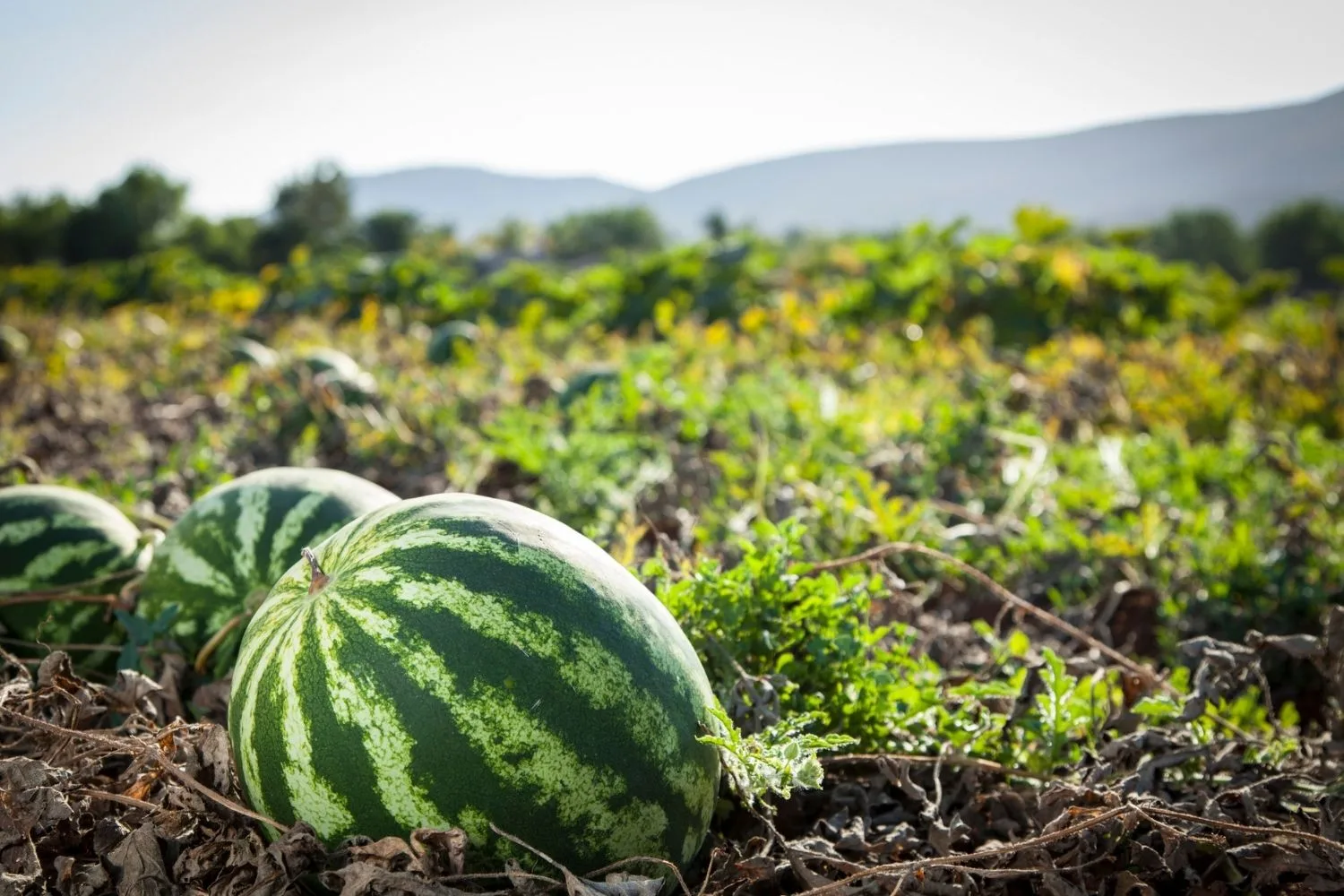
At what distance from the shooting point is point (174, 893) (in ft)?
4.95

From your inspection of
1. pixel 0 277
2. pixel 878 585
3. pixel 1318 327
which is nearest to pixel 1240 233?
pixel 1318 327

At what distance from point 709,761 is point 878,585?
685mm

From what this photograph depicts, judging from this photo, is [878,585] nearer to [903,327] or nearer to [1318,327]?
[903,327]

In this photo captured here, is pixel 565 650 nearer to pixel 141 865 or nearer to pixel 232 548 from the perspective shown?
pixel 141 865

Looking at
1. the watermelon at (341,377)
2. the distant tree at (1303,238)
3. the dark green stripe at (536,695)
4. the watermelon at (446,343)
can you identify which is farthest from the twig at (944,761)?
the distant tree at (1303,238)

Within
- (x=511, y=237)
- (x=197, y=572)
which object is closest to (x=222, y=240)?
(x=511, y=237)

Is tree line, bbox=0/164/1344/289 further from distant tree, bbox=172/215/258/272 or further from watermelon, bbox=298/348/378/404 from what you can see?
watermelon, bbox=298/348/378/404

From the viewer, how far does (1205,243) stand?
51.8 m

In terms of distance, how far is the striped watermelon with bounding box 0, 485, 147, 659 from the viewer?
2.45 meters

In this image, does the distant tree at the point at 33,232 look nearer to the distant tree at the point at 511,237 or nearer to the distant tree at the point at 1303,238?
the distant tree at the point at 511,237

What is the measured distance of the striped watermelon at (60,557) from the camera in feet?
8.03

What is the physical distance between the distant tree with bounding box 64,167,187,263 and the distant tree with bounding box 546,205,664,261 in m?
14.8

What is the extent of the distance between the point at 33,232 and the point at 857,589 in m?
41.6

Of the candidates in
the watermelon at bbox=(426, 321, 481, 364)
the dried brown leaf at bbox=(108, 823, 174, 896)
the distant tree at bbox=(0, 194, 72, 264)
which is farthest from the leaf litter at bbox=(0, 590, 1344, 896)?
the distant tree at bbox=(0, 194, 72, 264)
